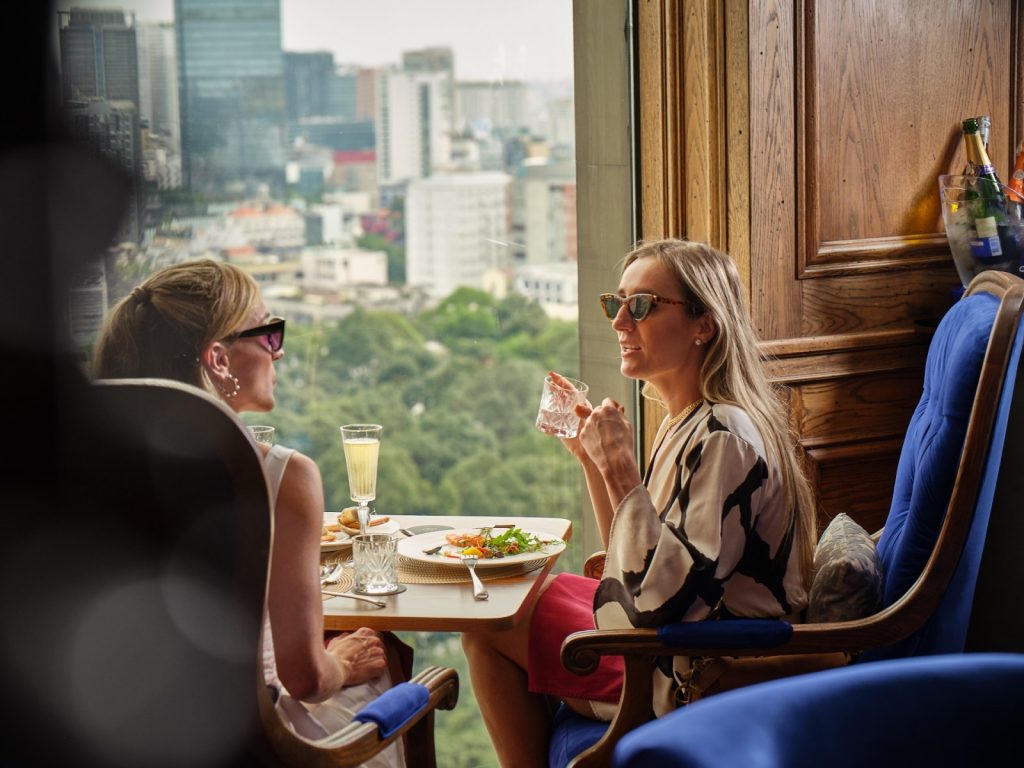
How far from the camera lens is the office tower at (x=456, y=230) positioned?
2.92 metres

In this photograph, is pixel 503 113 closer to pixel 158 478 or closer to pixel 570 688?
pixel 570 688

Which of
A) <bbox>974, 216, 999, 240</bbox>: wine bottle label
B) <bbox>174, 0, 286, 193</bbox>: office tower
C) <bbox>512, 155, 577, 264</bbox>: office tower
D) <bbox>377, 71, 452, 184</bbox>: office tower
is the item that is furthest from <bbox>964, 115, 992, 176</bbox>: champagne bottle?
<bbox>174, 0, 286, 193</bbox>: office tower

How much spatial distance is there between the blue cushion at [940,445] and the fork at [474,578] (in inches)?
26.3

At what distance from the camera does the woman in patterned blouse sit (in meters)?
1.81

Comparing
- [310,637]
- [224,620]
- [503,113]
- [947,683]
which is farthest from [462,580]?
[503,113]

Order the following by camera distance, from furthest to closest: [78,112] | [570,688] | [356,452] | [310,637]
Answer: [78,112] < [356,452] < [570,688] < [310,637]

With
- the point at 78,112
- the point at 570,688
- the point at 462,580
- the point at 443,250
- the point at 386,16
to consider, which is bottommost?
the point at 570,688

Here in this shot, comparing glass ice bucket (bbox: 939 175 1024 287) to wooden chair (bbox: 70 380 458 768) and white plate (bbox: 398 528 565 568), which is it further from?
wooden chair (bbox: 70 380 458 768)

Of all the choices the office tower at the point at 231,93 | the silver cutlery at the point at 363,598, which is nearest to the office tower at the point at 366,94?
the office tower at the point at 231,93

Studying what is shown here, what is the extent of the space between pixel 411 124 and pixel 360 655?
1.56 m

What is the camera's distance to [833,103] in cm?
280

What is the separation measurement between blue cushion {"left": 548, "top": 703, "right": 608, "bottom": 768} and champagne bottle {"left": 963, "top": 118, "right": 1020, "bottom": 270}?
1.59 meters

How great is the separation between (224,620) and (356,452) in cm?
93

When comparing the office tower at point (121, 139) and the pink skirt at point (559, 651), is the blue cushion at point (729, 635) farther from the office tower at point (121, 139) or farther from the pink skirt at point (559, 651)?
the office tower at point (121, 139)
